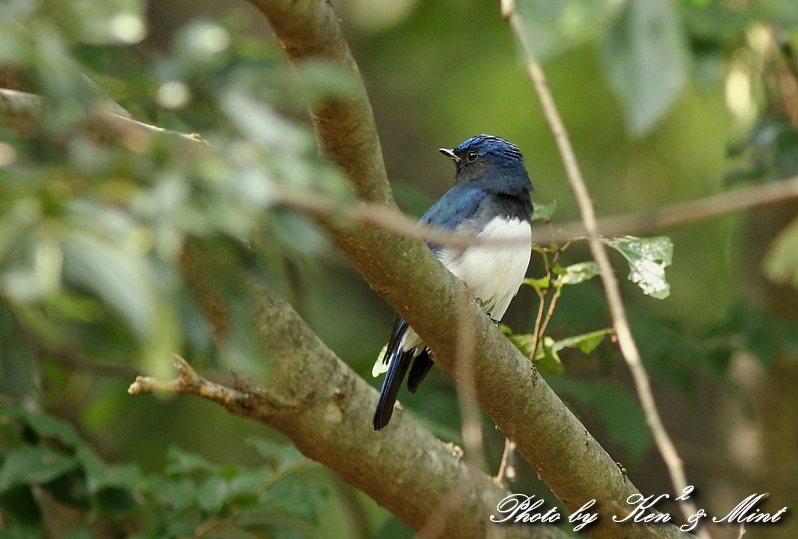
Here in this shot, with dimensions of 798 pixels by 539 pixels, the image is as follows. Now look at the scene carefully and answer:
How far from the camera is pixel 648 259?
2.88 m

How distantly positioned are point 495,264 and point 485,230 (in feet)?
0.62

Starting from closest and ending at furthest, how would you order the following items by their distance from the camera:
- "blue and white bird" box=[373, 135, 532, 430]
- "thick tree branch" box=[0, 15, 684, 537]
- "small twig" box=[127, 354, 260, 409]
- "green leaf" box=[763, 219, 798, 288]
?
"thick tree branch" box=[0, 15, 684, 537] → "small twig" box=[127, 354, 260, 409] → "blue and white bird" box=[373, 135, 532, 430] → "green leaf" box=[763, 219, 798, 288]

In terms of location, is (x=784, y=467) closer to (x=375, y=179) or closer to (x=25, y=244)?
(x=375, y=179)

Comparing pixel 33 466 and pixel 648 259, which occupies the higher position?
pixel 648 259

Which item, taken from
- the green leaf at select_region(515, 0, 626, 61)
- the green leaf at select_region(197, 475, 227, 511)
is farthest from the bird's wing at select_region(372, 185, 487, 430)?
Answer: the green leaf at select_region(515, 0, 626, 61)

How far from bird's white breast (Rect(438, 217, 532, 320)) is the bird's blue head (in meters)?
0.29

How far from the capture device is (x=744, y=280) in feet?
18.5

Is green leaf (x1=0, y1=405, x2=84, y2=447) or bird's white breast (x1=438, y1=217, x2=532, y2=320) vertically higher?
bird's white breast (x1=438, y1=217, x2=532, y2=320)

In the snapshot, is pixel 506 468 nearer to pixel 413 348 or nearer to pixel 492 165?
pixel 413 348

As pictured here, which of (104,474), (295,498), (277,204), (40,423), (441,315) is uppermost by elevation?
(277,204)

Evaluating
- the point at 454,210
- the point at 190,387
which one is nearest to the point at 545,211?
the point at 454,210

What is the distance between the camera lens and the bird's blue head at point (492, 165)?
4.39 metres

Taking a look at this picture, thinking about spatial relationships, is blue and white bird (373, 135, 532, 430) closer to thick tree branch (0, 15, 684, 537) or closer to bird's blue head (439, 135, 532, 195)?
bird's blue head (439, 135, 532, 195)

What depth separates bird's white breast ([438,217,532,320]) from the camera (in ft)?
13.1
